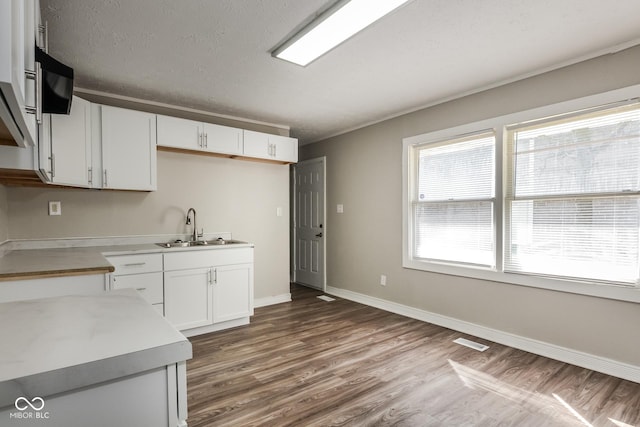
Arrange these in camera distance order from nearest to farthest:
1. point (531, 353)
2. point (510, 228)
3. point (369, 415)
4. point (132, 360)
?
point (132, 360)
point (369, 415)
point (531, 353)
point (510, 228)

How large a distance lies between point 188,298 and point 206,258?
0.43 m

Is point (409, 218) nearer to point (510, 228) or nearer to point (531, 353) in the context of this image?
point (510, 228)

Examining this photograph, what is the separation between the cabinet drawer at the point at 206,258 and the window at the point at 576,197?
2.70 metres

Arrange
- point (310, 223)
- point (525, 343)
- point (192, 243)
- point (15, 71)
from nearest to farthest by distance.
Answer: point (15, 71), point (525, 343), point (192, 243), point (310, 223)

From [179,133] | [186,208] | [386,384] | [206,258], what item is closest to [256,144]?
[179,133]

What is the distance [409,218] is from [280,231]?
1770 mm

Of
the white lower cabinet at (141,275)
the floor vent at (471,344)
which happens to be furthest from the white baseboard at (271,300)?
the floor vent at (471,344)

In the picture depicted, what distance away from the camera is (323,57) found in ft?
8.50

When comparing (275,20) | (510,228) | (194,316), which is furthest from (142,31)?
(510,228)

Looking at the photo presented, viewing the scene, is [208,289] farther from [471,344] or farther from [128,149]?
[471,344]

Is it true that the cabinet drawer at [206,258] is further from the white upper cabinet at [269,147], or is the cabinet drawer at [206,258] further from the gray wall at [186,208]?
the white upper cabinet at [269,147]

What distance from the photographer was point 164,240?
3674 mm

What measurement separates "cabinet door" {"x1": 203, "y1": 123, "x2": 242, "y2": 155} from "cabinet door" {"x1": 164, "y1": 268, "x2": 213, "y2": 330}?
137 cm

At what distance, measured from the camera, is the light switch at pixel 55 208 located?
10.2ft
